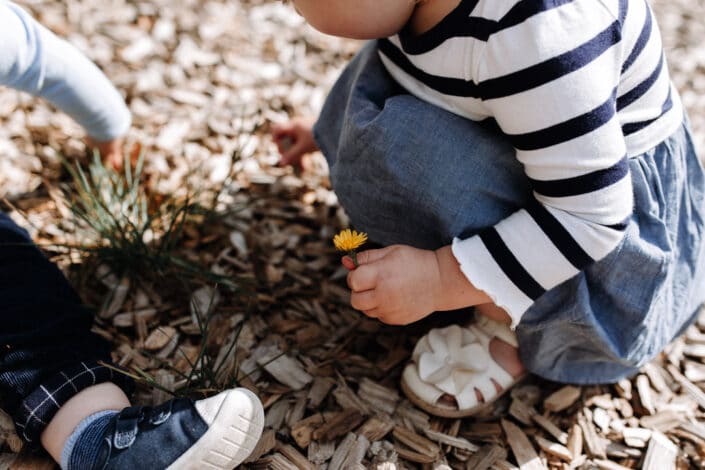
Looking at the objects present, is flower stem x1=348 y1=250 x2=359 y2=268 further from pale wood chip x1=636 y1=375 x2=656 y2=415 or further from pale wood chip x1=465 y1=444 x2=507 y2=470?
pale wood chip x1=636 y1=375 x2=656 y2=415

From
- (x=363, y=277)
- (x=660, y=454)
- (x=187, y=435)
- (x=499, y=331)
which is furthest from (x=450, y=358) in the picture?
(x=187, y=435)

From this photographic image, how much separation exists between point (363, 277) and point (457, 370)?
382mm

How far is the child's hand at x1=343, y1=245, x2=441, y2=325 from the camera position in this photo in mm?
1194

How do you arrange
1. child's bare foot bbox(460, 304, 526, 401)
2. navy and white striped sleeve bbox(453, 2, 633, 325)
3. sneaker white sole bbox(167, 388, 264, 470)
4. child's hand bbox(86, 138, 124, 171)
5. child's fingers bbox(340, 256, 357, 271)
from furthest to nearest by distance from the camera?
child's hand bbox(86, 138, 124, 171), child's bare foot bbox(460, 304, 526, 401), child's fingers bbox(340, 256, 357, 271), sneaker white sole bbox(167, 388, 264, 470), navy and white striped sleeve bbox(453, 2, 633, 325)

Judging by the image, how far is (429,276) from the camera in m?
1.21

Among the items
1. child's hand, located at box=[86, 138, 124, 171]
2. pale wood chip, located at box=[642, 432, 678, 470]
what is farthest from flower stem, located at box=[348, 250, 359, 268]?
child's hand, located at box=[86, 138, 124, 171]

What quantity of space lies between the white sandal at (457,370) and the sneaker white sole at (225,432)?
39 cm

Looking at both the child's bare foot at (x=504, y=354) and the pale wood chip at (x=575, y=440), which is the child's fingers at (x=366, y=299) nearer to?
the child's bare foot at (x=504, y=354)

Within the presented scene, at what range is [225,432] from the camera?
111 centimetres

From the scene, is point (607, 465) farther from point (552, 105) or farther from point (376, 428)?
point (552, 105)

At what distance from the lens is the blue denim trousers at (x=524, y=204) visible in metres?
1.23

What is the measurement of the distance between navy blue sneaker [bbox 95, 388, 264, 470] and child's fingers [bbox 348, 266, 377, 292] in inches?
10.6

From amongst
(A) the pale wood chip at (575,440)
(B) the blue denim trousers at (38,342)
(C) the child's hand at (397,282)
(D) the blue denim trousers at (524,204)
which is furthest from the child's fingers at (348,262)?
(A) the pale wood chip at (575,440)

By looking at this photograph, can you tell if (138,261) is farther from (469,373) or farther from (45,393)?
(469,373)
